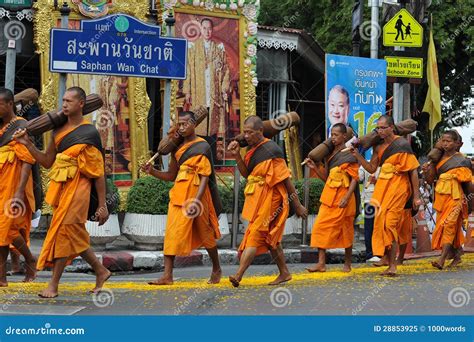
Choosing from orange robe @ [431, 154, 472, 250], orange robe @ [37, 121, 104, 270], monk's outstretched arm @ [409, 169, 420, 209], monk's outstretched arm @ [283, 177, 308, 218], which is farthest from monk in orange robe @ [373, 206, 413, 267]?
orange robe @ [37, 121, 104, 270]

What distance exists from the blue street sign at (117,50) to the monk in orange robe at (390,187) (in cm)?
338

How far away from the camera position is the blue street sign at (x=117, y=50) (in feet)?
37.2

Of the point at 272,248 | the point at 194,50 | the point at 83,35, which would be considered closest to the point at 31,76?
the point at 194,50

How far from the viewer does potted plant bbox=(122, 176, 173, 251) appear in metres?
11.8

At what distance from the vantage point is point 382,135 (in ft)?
34.5

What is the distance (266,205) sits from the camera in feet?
29.2

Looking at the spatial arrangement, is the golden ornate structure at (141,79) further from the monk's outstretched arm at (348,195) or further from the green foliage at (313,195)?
the monk's outstretched arm at (348,195)

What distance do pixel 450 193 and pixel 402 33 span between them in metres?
4.31

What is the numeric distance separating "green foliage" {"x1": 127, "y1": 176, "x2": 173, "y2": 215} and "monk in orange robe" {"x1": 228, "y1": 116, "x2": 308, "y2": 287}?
301 cm

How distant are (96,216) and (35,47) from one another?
23.6 ft

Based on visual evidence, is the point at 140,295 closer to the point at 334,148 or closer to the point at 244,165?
the point at 244,165

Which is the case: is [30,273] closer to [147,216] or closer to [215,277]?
[215,277]

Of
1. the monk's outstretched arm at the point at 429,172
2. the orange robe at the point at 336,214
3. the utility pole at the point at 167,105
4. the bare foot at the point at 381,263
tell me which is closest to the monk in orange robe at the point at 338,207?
the orange robe at the point at 336,214

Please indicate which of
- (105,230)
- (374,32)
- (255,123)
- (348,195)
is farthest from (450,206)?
(374,32)
